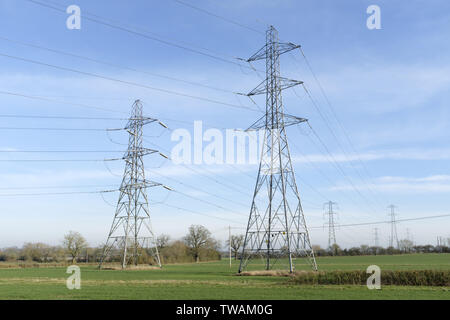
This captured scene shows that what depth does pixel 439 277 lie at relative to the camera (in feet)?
89.8

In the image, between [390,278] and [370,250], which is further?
[370,250]

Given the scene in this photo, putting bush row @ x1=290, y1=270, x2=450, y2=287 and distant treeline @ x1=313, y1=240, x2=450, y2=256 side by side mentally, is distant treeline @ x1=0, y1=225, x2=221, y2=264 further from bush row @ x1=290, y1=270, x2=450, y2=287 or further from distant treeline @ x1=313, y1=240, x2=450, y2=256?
bush row @ x1=290, y1=270, x2=450, y2=287

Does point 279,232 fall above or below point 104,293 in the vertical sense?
above

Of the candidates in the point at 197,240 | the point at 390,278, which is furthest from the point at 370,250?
the point at 390,278

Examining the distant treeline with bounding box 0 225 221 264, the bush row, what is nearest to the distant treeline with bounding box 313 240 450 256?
the distant treeline with bounding box 0 225 221 264

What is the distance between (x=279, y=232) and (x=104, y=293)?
19.7 m

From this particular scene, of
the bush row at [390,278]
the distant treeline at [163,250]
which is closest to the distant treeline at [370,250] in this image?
the distant treeline at [163,250]

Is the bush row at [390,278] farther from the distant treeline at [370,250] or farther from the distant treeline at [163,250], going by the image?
the distant treeline at [370,250]

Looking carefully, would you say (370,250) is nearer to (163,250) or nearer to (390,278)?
(163,250)

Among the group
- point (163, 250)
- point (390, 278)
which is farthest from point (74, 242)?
point (390, 278)

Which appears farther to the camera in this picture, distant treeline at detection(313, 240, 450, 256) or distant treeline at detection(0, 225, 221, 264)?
distant treeline at detection(313, 240, 450, 256)
